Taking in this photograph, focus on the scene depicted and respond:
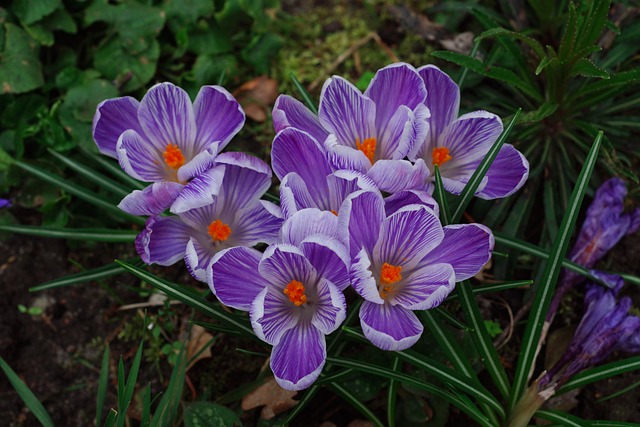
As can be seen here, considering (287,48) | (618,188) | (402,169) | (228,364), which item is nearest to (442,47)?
(287,48)

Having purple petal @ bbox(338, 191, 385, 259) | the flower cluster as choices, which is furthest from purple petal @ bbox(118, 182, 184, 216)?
purple petal @ bbox(338, 191, 385, 259)

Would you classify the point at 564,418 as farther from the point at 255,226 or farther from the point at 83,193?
the point at 83,193

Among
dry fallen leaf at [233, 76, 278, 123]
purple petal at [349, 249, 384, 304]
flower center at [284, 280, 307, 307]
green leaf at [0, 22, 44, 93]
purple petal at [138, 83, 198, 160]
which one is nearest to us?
purple petal at [349, 249, 384, 304]

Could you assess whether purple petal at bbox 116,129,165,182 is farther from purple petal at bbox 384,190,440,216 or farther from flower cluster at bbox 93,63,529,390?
purple petal at bbox 384,190,440,216

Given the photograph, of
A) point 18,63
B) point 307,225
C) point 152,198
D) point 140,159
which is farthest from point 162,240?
point 18,63

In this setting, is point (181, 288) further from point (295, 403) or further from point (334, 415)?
point (334, 415)

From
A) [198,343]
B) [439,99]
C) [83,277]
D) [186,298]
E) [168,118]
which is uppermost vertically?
[439,99]

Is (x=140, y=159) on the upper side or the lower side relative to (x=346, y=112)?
lower
